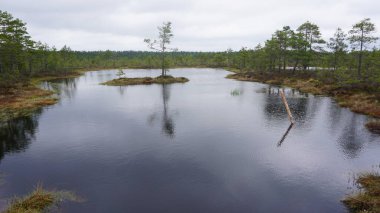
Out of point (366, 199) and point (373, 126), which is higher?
point (373, 126)

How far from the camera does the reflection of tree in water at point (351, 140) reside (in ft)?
114

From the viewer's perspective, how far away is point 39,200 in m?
22.9

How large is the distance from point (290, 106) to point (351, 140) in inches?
894

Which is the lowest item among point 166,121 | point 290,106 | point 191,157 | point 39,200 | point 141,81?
point 39,200

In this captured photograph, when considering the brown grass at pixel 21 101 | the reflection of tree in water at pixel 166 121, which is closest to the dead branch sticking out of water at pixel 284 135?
the reflection of tree in water at pixel 166 121

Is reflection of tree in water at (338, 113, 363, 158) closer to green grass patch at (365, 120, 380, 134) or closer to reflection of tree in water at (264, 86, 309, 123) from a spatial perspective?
green grass patch at (365, 120, 380, 134)

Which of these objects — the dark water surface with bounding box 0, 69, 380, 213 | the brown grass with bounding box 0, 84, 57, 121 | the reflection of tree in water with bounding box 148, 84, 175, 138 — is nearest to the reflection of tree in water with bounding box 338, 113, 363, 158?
the dark water surface with bounding box 0, 69, 380, 213

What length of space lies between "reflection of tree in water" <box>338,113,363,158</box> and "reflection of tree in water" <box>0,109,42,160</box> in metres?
40.8

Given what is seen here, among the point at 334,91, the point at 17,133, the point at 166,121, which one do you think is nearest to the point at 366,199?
the point at 166,121

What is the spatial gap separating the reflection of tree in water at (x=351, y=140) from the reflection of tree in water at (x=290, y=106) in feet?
24.6

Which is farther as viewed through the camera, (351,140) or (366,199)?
(351,140)

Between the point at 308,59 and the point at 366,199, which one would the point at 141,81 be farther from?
the point at 366,199

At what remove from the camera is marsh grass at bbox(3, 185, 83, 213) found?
71.0 ft

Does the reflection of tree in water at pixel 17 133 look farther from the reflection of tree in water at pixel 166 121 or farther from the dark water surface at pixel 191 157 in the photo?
the reflection of tree in water at pixel 166 121
